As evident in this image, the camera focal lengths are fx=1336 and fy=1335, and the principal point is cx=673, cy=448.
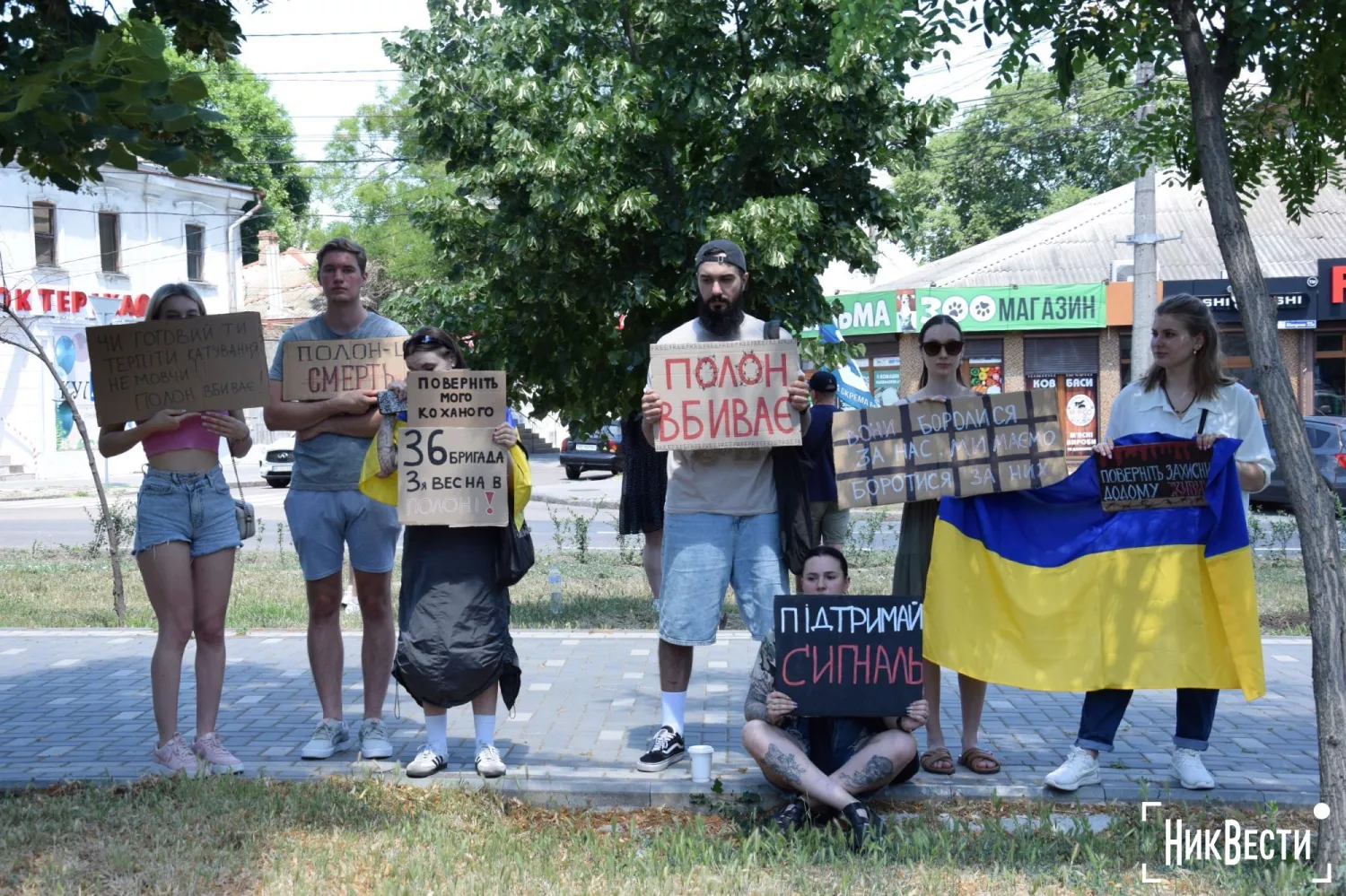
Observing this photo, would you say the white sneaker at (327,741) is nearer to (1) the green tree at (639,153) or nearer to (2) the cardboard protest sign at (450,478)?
(2) the cardboard protest sign at (450,478)

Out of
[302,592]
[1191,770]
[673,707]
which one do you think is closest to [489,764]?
[673,707]

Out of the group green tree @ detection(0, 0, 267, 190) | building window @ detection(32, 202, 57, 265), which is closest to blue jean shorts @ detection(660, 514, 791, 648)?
green tree @ detection(0, 0, 267, 190)

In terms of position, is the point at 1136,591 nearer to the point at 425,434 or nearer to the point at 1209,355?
the point at 1209,355

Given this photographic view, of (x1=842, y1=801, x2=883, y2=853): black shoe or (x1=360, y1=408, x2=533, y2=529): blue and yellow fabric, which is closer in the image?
(x1=842, y1=801, x2=883, y2=853): black shoe

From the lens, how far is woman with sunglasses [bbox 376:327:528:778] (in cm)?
571

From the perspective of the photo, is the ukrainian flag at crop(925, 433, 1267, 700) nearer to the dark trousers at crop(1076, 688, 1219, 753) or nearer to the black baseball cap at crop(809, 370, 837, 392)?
the dark trousers at crop(1076, 688, 1219, 753)

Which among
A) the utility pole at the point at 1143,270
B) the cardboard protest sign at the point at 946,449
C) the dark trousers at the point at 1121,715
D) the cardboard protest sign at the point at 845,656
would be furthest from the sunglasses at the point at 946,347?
the utility pole at the point at 1143,270

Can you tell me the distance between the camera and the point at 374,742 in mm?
6066

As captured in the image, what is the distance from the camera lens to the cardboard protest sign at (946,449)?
5.73 m

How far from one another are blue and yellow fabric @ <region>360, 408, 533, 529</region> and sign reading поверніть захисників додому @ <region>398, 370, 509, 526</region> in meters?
0.07

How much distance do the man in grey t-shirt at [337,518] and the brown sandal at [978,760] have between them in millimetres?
2584

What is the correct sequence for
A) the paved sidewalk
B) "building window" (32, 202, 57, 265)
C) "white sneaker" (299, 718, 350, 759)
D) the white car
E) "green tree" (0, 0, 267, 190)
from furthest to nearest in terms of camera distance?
"building window" (32, 202, 57, 265) < the white car < "white sneaker" (299, 718, 350, 759) < the paved sidewalk < "green tree" (0, 0, 267, 190)

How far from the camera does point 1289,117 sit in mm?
5660

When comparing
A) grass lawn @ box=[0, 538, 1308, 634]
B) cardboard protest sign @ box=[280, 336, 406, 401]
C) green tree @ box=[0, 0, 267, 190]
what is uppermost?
green tree @ box=[0, 0, 267, 190]
